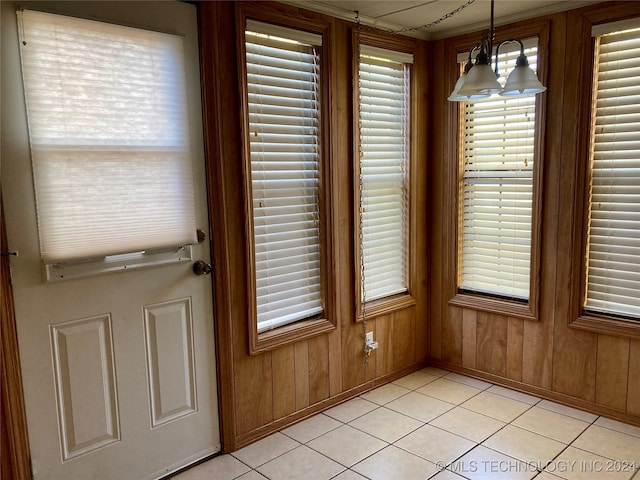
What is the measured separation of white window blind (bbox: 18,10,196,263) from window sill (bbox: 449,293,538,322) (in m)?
1.89

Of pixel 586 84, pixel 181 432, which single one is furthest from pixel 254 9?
pixel 181 432

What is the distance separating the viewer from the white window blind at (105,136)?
1.78m

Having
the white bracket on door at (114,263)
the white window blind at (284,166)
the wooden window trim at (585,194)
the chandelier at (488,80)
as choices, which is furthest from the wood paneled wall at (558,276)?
the white bracket on door at (114,263)

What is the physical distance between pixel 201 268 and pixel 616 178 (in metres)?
2.16

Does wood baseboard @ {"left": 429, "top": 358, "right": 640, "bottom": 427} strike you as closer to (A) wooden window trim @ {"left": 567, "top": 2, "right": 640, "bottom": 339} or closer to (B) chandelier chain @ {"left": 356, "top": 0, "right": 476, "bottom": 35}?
(A) wooden window trim @ {"left": 567, "top": 2, "right": 640, "bottom": 339}

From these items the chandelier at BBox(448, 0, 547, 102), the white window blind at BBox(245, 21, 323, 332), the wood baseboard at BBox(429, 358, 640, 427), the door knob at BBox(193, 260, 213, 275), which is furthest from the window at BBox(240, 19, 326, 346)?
the wood baseboard at BBox(429, 358, 640, 427)

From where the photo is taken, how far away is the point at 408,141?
3.17m

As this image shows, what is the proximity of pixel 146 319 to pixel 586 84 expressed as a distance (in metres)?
2.48

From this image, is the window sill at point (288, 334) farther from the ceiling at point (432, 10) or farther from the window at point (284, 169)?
the ceiling at point (432, 10)

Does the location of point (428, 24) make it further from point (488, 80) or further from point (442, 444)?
point (442, 444)

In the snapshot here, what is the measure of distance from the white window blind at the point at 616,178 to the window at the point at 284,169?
147 centimetres

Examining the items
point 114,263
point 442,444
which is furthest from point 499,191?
point 114,263

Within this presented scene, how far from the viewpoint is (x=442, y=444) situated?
2480mm

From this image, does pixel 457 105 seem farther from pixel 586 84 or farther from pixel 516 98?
pixel 586 84
